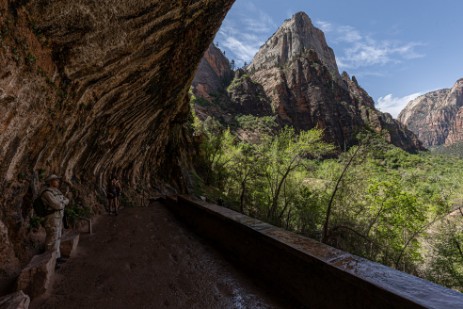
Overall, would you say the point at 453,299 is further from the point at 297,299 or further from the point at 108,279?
the point at 108,279

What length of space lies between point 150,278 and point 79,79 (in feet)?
14.7

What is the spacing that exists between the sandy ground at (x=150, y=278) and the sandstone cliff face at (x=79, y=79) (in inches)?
38.8

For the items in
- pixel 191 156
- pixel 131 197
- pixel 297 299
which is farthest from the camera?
pixel 191 156

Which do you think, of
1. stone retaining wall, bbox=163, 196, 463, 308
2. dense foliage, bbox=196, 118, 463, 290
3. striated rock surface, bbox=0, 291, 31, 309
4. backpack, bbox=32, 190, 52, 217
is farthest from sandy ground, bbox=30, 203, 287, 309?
dense foliage, bbox=196, 118, 463, 290

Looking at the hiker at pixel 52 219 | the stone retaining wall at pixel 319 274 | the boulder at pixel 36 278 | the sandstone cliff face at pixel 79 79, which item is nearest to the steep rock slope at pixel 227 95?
the sandstone cliff face at pixel 79 79

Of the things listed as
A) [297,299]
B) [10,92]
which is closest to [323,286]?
[297,299]

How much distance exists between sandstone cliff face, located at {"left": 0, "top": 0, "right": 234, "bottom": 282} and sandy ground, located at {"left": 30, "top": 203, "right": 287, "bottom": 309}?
99 centimetres

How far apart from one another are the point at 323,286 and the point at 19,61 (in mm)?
5496

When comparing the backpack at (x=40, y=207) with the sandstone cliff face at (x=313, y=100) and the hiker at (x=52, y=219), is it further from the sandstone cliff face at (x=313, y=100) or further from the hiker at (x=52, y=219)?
the sandstone cliff face at (x=313, y=100)

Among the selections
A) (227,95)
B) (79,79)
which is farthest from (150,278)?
(227,95)

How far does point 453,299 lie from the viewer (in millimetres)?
2137

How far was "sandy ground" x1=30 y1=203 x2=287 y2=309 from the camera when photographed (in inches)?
125

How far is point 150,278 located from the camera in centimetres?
381

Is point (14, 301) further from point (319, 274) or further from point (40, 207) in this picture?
point (319, 274)
